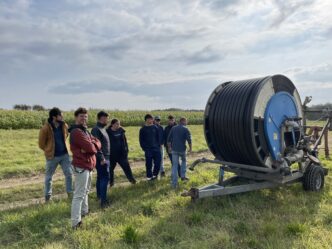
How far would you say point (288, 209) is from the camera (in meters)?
7.42

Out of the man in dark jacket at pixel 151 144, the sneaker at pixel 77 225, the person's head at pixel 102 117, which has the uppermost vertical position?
the person's head at pixel 102 117

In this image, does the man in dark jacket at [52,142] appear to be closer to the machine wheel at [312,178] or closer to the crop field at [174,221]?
the crop field at [174,221]

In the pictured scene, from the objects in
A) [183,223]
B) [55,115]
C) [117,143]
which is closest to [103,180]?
[117,143]

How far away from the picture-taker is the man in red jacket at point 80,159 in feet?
21.2

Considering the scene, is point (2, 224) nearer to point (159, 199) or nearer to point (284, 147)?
point (159, 199)

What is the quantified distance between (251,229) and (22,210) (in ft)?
15.4

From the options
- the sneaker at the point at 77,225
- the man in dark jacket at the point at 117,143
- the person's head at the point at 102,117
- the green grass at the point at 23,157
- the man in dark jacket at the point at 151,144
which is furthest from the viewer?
the green grass at the point at 23,157

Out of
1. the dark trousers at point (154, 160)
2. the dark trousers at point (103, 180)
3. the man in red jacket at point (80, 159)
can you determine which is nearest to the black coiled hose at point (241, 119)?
the dark trousers at point (154, 160)

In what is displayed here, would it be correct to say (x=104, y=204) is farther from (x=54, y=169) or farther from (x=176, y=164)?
(x=176, y=164)

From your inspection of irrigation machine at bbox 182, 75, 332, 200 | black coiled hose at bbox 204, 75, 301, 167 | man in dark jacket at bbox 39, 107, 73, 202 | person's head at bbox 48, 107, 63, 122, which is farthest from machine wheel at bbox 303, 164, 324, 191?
person's head at bbox 48, 107, 63, 122

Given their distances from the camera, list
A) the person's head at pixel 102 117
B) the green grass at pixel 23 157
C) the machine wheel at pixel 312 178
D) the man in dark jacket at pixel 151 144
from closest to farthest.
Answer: the person's head at pixel 102 117 → the machine wheel at pixel 312 178 → the man in dark jacket at pixel 151 144 → the green grass at pixel 23 157

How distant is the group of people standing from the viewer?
6.54 meters

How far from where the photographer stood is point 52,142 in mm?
8680

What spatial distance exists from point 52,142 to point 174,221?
3563 mm
